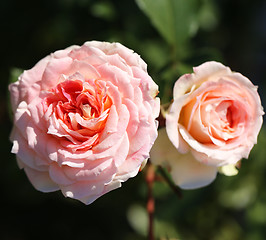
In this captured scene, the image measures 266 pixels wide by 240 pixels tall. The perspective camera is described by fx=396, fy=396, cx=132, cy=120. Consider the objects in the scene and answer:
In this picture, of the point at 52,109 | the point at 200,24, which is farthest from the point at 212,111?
the point at 200,24

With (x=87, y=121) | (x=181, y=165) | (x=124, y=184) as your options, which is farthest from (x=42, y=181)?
(x=124, y=184)

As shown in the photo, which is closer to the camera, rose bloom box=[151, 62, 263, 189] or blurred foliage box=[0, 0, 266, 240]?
rose bloom box=[151, 62, 263, 189]

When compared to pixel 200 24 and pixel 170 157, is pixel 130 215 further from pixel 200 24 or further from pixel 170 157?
pixel 200 24

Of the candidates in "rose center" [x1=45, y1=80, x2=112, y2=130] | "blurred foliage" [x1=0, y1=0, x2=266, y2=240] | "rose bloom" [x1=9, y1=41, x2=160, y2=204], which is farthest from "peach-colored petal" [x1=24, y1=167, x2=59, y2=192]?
"blurred foliage" [x1=0, y1=0, x2=266, y2=240]

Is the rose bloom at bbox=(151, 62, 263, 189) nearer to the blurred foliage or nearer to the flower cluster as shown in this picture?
the flower cluster

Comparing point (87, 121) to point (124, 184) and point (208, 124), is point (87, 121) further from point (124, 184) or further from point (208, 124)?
point (124, 184)

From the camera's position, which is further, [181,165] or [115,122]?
[181,165]
